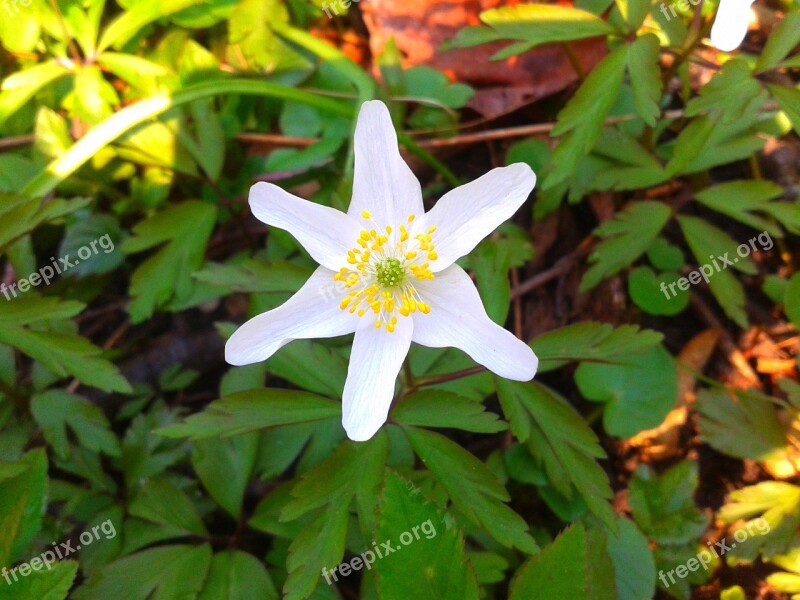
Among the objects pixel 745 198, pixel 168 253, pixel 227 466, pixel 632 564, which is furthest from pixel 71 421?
pixel 745 198

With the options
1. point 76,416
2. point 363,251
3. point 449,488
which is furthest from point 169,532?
point 363,251

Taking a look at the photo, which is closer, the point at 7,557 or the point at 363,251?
the point at 7,557

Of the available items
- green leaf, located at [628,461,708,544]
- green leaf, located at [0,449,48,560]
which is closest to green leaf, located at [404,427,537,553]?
green leaf, located at [628,461,708,544]

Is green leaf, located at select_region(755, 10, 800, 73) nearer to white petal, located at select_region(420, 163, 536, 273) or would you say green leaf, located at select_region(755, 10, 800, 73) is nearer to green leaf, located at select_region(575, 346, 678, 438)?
white petal, located at select_region(420, 163, 536, 273)

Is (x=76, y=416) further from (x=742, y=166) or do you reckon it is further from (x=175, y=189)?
(x=742, y=166)

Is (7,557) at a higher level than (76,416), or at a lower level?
lower

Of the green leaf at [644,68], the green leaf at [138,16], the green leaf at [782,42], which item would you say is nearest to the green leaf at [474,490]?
the green leaf at [644,68]
